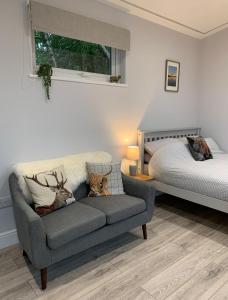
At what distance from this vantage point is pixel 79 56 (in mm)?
2742

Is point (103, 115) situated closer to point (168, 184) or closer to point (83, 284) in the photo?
point (168, 184)

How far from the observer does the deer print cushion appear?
1.98m

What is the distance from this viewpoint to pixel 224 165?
9.45 feet

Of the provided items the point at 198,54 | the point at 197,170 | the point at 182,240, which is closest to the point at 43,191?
the point at 182,240

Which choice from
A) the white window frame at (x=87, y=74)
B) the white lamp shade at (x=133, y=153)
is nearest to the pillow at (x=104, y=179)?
the white lamp shade at (x=133, y=153)

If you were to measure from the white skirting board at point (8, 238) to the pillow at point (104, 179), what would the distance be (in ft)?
2.77

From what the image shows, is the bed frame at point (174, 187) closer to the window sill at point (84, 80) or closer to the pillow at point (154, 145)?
the pillow at point (154, 145)

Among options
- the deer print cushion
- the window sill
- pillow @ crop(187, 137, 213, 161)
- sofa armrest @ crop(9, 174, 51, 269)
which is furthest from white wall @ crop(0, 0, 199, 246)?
sofa armrest @ crop(9, 174, 51, 269)

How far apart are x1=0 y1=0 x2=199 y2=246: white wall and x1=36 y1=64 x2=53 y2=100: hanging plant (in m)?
0.06

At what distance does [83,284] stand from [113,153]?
163 centimetres

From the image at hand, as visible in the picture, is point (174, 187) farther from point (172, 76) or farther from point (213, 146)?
point (172, 76)

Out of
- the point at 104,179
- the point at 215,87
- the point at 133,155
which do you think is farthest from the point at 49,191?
the point at 215,87

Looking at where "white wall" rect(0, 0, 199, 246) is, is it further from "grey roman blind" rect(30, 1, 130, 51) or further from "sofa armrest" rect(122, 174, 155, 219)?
"sofa armrest" rect(122, 174, 155, 219)

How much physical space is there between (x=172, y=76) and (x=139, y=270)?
2.78 metres
